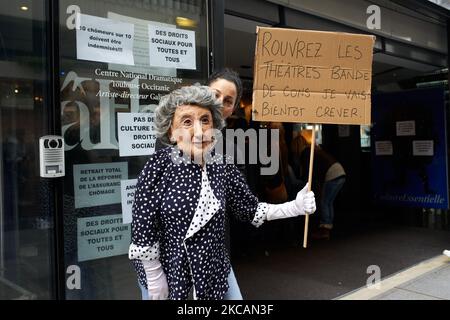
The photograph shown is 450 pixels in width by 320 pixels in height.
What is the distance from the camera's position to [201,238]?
196cm

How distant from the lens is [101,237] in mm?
3156

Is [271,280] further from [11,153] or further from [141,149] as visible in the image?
[11,153]

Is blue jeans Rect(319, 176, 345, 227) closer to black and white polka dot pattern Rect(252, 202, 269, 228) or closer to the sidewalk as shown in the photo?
the sidewalk

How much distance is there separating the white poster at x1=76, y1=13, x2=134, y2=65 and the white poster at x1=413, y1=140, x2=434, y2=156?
18.8 ft

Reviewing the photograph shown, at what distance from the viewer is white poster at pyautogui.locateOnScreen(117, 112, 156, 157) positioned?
320 cm

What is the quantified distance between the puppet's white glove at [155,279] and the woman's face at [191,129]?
512 mm

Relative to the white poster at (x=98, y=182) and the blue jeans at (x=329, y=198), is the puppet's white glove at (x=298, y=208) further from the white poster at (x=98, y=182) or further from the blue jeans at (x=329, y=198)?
the blue jeans at (x=329, y=198)

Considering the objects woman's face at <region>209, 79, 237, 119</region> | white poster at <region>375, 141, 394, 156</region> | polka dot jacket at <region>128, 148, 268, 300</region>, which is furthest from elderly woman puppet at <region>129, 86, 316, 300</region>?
white poster at <region>375, 141, 394, 156</region>

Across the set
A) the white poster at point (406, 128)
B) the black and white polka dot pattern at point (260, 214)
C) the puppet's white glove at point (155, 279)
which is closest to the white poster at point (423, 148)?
the white poster at point (406, 128)

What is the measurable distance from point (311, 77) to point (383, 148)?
5.87m

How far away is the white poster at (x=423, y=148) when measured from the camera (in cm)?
723

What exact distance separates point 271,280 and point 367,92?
2796 millimetres

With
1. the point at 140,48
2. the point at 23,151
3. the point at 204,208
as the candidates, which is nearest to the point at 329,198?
the point at 140,48
